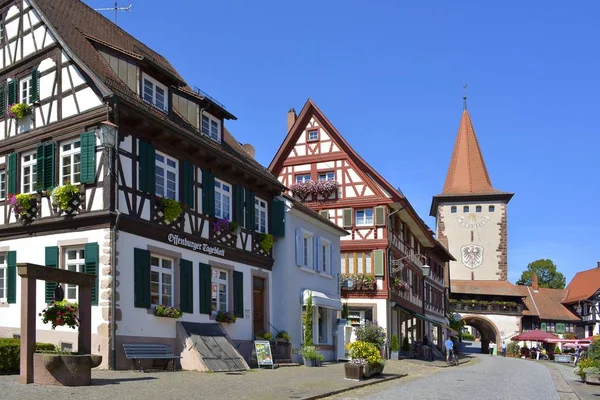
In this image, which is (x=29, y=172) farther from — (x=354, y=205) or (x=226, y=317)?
(x=354, y=205)

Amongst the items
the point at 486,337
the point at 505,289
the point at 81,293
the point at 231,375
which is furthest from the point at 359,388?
the point at 486,337

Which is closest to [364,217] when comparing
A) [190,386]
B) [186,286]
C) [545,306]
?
[186,286]

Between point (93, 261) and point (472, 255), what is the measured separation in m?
66.8

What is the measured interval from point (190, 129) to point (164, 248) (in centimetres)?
435

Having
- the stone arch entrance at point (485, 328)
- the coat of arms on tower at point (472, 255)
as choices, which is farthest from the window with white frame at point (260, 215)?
the coat of arms on tower at point (472, 255)

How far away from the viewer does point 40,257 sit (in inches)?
789

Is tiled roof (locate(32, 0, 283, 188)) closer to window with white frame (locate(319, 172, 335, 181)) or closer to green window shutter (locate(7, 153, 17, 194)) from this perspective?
green window shutter (locate(7, 153, 17, 194))

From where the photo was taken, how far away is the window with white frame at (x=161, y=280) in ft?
67.1

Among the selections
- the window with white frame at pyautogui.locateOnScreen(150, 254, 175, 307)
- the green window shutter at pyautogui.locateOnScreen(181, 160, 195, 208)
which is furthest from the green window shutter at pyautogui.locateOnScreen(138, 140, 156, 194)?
the window with white frame at pyautogui.locateOnScreen(150, 254, 175, 307)

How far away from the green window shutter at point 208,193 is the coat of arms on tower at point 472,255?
61.0m

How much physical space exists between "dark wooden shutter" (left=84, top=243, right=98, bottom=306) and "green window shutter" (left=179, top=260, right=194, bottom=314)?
3.27 m

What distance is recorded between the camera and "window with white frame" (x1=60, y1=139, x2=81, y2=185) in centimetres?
1958

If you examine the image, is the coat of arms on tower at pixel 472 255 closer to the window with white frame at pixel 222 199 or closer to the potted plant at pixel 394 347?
the potted plant at pixel 394 347

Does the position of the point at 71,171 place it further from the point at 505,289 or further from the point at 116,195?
the point at 505,289
